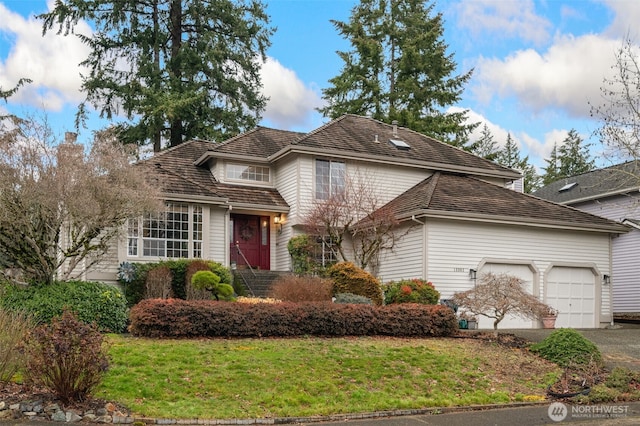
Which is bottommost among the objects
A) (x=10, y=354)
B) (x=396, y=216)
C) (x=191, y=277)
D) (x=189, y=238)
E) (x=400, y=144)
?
(x=10, y=354)

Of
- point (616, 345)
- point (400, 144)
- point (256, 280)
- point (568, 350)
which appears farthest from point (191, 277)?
point (616, 345)

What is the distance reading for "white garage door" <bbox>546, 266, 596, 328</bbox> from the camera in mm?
21984

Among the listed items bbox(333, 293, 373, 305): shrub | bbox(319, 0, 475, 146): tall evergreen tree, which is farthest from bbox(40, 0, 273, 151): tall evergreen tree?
bbox(333, 293, 373, 305): shrub

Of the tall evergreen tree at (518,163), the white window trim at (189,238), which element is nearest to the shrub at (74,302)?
the white window trim at (189,238)

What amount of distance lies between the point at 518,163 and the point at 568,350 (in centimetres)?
4899

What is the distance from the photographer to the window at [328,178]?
23.3 m

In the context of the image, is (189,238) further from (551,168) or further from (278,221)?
(551,168)

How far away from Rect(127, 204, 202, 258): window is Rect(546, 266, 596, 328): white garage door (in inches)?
473

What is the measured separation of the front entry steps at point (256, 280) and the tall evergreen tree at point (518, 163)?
3755 cm

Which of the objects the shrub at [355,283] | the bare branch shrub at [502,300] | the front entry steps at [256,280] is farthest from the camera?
the front entry steps at [256,280]

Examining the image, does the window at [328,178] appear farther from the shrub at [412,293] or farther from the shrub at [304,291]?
the shrub at [304,291]

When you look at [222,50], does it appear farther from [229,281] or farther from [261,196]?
[229,281]

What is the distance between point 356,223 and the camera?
74.0 ft

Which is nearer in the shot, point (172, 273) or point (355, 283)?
point (355, 283)
